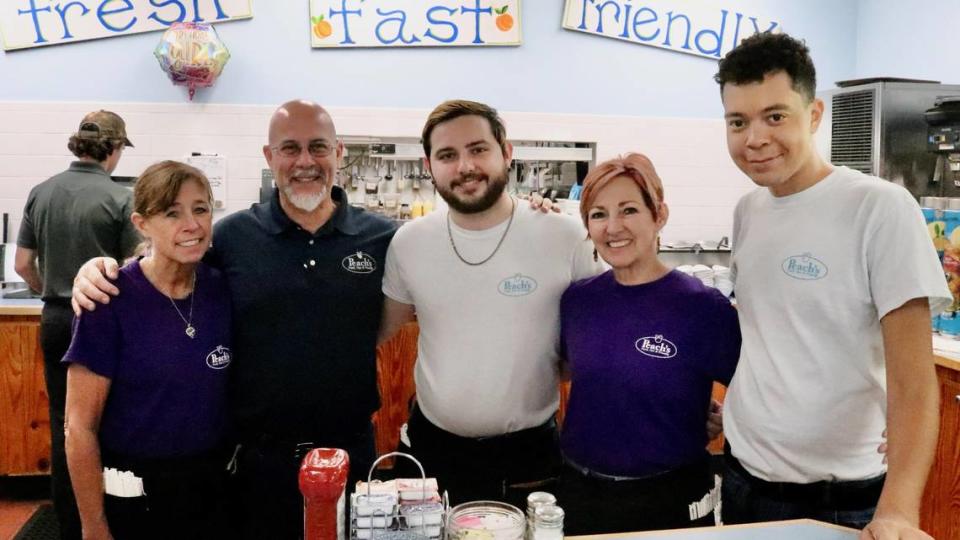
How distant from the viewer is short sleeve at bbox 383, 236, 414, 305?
2367 millimetres

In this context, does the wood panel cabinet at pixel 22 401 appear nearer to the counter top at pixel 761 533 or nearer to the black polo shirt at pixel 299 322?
the black polo shirt at pixel 299 322

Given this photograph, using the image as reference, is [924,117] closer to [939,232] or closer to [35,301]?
[939,232]

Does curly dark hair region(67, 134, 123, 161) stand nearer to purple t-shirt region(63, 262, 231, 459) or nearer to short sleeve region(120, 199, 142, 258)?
short sleeve region(120, 199, 142, 258)

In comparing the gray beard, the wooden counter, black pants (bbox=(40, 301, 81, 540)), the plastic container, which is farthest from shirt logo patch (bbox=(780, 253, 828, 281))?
black pants (bbox=(40, 301, 81, 540))

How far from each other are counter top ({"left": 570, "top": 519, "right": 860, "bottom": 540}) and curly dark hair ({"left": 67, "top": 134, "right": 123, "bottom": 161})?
329 cm

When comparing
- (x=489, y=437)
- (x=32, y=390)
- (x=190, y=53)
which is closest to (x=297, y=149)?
(x=489, y=437)

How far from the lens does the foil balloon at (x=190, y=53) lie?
488 centimetres

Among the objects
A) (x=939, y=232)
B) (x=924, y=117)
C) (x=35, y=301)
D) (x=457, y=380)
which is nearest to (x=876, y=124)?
(x=924, y=117)

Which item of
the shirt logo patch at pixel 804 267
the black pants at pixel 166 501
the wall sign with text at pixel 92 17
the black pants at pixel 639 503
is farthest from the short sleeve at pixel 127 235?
the shirt logo patch at pixel 804 267

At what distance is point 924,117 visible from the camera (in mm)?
4406

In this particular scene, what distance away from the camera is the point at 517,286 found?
2.21m

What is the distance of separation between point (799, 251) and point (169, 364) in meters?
1.59

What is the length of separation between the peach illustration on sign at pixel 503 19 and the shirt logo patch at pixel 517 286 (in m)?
3.73

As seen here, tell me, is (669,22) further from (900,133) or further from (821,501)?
(821,501)
